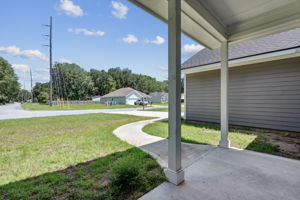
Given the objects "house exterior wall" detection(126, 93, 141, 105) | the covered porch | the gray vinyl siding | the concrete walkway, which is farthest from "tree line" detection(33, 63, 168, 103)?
the concrete walkway

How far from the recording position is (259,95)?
210 inches

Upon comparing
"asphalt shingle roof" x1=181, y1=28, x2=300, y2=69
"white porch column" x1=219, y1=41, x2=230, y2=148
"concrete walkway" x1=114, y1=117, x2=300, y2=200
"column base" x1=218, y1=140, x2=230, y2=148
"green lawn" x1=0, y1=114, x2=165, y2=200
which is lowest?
"green lawn" x1=0, y1=114, x2=165, y2=200

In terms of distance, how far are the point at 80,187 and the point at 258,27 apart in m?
4.33

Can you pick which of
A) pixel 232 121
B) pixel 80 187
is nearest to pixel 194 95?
pixel 232 121

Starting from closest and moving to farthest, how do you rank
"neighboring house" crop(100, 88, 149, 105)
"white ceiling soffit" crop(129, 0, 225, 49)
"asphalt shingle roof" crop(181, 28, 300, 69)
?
1. "white ceiling soffit" crop(129, 0, 225, 49)
2. "asphalt shingle roof" crop(181, 28, 300, 69)
3. "neighboring house" crop(100, 88, 149, 105)

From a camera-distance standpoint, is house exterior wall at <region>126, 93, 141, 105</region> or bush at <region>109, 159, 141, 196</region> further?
house exterior wall at <region>126, 93, 141, 105</region>

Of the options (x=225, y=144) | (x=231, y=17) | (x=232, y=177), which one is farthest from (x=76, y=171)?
(x=231, y=17)

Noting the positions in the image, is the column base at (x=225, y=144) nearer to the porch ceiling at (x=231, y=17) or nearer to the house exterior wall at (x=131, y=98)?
the porch ceiling at (x=231, y=17)

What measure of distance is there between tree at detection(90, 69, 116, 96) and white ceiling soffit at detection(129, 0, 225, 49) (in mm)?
41419

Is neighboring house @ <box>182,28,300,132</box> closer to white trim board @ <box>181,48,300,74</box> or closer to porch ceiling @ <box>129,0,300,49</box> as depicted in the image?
white trim board @ <box>181,48,300,74</box>

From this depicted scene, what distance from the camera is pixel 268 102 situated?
202 inches

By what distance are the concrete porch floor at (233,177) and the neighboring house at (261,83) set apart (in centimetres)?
320

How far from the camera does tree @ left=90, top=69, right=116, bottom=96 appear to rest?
42.7m

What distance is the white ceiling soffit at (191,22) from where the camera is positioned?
6.79 feet
